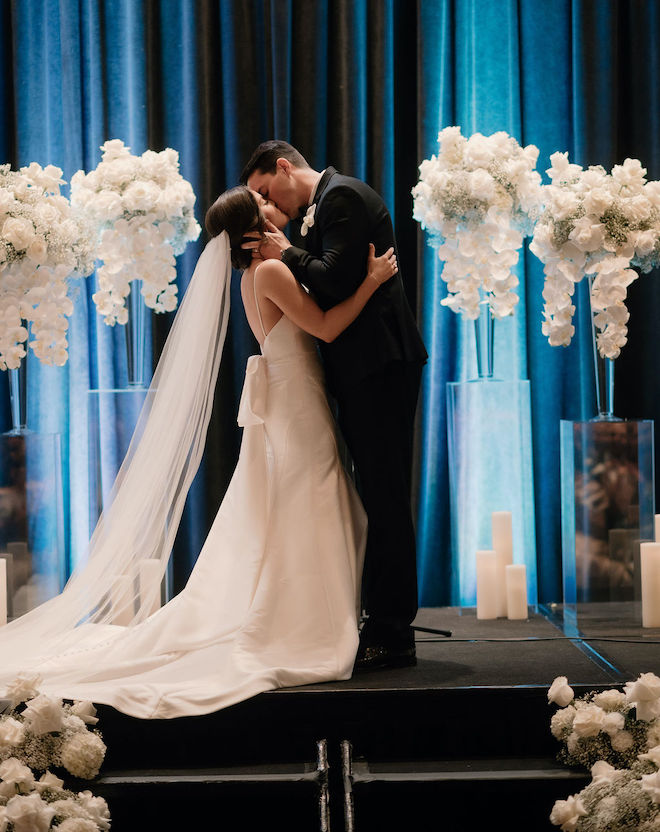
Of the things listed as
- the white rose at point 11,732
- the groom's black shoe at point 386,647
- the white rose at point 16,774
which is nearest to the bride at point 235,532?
the groom's black shoe at point 386,647

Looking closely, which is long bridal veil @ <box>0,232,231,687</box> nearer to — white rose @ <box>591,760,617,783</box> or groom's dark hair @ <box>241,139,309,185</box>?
groom's dark hair @ <box>241,139,309,185</box>

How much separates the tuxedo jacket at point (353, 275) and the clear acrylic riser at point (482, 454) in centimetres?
96

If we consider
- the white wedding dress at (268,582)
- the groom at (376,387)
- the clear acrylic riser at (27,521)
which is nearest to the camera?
the white wedding dress at (268,582)

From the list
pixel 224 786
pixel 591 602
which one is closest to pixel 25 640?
pixel 224 786

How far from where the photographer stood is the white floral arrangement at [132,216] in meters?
4.08

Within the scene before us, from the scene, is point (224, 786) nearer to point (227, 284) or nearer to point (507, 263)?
point (227, 284)

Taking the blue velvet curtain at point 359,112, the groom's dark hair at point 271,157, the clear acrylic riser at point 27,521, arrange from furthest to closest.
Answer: the blue velvet curtain at point 359,112 → the clear acrylic riser at point 27,521 → the groom's dark hair at point 271,157

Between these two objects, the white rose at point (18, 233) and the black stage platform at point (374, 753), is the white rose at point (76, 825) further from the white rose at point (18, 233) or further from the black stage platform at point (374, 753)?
the white rose at point (18, 233)

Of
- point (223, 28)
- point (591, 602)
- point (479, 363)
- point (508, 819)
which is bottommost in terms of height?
point (508, 819)

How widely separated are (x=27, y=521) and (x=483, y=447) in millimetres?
1847

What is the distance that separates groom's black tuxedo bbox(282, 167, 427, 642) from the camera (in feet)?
11.0

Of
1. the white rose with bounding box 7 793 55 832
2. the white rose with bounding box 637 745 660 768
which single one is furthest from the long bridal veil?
the white rose with bounding box 637 745 660 768

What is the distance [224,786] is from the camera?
287 centimetres

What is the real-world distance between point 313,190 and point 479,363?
3.99ft
